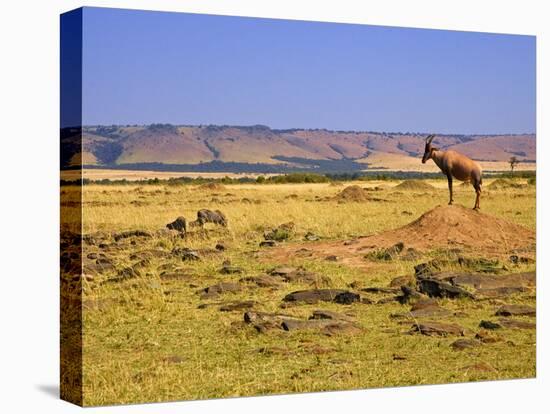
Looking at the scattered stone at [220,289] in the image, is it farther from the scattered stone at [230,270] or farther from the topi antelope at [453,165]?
the topi antelope at [453,165]

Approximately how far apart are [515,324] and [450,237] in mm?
1775

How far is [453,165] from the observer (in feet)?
66.7


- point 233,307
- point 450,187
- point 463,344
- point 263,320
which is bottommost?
point 463,344

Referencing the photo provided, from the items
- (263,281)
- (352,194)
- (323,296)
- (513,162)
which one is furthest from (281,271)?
(513,162)

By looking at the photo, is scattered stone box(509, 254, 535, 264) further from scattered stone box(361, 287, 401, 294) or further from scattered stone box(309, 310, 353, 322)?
scattered stone box(309, 310, 353, 322)

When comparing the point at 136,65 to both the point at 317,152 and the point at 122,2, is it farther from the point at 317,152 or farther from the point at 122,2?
Result: the point at 317,152

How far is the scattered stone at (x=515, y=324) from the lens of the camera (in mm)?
19641

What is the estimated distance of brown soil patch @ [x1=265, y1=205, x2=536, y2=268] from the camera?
20438mm

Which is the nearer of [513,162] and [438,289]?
[438,289]

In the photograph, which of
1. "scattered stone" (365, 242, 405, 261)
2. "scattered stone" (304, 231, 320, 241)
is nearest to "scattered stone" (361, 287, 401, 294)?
"scattered stone" (365, 242, 405, 261)

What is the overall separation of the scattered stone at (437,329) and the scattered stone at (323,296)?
3.12 ft

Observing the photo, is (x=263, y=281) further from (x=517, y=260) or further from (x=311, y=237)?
(x=517, y=260)

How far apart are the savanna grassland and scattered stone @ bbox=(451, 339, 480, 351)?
0.08 feet

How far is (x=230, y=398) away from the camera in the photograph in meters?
17.1
